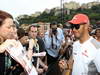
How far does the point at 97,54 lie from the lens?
421cm

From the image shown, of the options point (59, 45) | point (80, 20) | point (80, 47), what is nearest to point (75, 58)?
point (80, 47)

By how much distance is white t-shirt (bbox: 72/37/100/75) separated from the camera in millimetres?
4316

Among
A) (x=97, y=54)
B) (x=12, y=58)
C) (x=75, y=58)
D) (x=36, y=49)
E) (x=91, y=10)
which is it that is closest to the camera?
(x=12, y=58)

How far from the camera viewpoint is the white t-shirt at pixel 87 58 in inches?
170

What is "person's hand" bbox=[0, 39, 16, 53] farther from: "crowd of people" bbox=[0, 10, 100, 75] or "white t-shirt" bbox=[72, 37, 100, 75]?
"white t-shirt" bbox=[72, 37, 100, 75]

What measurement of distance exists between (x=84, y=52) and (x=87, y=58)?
10 centimetres

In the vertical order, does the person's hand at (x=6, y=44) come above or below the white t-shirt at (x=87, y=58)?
above

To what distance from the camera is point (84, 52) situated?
4410 mm

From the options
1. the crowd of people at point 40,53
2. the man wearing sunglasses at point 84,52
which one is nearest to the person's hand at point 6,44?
the crowd of people at point 40,53

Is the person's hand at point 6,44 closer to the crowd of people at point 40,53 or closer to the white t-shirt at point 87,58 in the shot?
the crowd of people at point 40,53

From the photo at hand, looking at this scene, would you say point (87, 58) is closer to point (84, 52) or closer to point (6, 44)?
point (84, 52)

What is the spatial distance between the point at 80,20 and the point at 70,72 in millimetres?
737

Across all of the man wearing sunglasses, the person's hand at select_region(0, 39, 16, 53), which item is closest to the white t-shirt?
the man wearing sunglasses

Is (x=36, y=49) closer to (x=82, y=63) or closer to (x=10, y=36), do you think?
(x=82, y=63)
